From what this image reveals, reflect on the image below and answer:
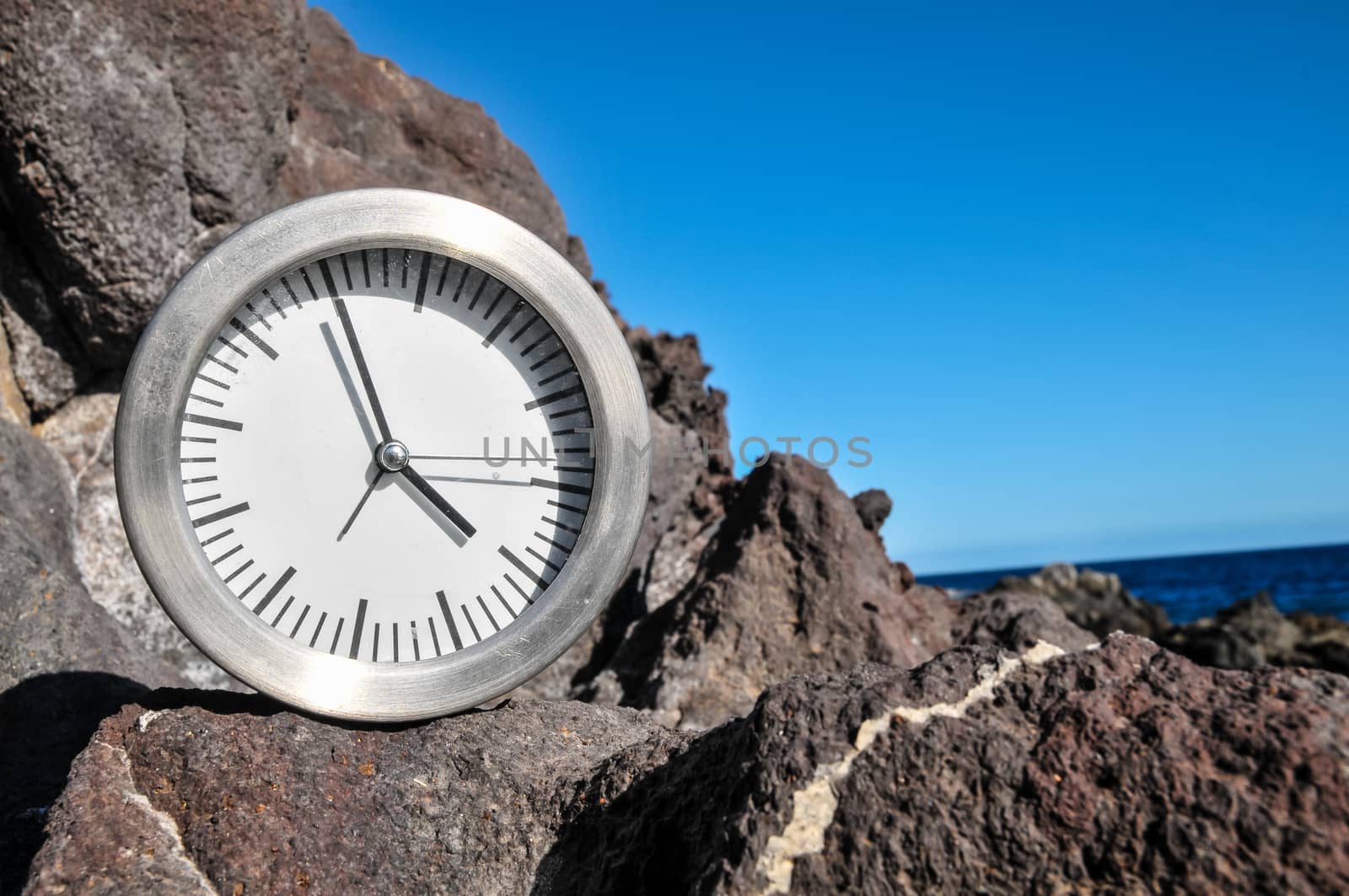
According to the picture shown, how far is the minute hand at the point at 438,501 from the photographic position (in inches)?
121

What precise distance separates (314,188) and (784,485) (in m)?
3.53

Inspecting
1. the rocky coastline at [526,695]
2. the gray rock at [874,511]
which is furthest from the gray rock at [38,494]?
the gray rock at [874,511]

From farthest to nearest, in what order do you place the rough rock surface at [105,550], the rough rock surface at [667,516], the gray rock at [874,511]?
the gray rock at [874,511], the rough rock surface at [667,516], the rough rock surface at [105,550]

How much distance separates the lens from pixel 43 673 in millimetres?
3742

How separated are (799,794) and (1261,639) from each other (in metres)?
26.2

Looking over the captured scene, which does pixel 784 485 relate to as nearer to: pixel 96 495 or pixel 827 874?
pixel 827 874

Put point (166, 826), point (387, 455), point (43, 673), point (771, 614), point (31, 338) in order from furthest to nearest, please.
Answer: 1. point (31, 338)
2. point (771, 614)
3. point (43, 673)
4. point (387, 455)
5. point (166, 826)

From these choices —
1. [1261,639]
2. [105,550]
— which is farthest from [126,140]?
[1261,639]

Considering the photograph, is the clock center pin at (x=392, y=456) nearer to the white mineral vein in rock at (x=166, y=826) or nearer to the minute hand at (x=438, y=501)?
the minute hand at (x=438, y=501)

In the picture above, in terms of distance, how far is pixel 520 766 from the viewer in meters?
2.83

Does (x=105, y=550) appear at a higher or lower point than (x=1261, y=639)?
→ higher

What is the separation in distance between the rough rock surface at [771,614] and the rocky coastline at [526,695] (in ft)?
0.05

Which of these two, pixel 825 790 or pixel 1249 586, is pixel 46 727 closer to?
pixel 825 790

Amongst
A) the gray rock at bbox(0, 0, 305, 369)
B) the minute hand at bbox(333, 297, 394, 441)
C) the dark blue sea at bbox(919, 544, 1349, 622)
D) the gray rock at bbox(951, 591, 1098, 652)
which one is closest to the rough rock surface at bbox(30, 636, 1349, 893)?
the minute hand at bbox(333, 297, 394, 441)
